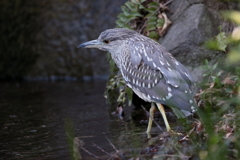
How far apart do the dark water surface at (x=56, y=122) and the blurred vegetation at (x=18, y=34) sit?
0.98 m

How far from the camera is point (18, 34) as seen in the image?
9414 millimetres

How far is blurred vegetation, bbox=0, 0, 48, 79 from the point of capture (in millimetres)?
9250

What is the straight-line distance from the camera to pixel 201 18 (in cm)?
570

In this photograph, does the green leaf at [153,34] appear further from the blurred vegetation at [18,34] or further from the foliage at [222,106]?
the blurred vegetation at [18,34]

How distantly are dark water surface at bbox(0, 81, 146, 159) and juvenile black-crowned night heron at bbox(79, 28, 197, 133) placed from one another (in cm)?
51

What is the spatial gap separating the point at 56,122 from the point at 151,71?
1.55 meters

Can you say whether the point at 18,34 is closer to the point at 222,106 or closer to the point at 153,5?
the point at 153,5

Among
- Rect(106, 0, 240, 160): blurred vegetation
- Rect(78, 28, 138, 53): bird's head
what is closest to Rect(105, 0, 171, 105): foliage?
Rect(106, 0, 240, 160): blurred vegetation

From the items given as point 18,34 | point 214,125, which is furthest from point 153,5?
point 18,34

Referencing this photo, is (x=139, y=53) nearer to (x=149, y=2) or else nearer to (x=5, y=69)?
(x=149, y=2)

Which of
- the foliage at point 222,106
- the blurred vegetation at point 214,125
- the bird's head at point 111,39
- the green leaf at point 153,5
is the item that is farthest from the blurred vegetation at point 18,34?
the foliage at point 222,106

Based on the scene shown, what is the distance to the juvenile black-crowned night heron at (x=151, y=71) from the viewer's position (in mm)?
4398

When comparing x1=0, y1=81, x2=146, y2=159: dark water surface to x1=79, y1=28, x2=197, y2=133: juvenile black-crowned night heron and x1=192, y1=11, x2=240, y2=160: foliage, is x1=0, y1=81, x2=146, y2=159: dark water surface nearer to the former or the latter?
x1=79, y1=28, x2=197, y2=133: juvenile black-crowned night heron

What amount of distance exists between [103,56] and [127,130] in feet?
15.6
